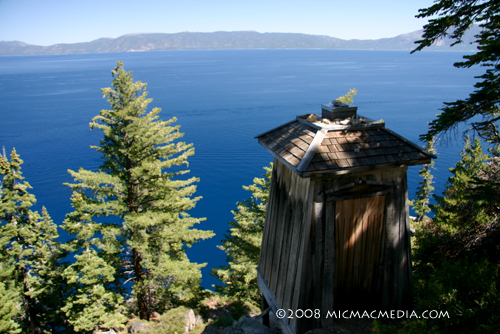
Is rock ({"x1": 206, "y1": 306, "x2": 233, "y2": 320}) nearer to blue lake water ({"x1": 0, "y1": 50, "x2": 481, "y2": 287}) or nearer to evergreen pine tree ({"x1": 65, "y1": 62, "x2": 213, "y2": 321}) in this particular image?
evergreen pine tree ({"x1": 65, "y1": 62, "x2": 213, "y2": 321})

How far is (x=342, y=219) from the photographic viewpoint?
A: 560 cm

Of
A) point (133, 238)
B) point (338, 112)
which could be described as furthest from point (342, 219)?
point (133, 238)

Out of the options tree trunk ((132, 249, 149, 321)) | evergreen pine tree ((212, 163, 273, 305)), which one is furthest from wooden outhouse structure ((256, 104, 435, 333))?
tree trunk ((132, 249, 149, 321))

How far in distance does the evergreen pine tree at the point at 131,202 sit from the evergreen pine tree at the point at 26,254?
3393 mm

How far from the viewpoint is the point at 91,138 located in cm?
5391

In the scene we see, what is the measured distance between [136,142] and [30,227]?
325 inches

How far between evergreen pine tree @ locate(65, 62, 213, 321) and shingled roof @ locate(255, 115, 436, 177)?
8.49m

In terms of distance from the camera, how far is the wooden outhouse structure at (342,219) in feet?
17.7

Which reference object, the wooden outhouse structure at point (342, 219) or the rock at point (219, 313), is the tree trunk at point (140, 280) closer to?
the rock at point (219, 313)

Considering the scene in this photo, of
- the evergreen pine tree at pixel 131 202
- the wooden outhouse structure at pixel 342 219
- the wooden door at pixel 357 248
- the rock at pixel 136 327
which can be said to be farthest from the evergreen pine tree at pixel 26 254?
the wooden door at pixel 357 248

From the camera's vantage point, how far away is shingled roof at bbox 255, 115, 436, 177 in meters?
5.16

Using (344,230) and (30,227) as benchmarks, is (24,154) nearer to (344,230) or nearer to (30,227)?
(30,227)

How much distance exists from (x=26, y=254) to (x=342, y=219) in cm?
1694

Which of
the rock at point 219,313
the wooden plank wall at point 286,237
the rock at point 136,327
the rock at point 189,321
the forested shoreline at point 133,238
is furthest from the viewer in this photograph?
the rock at point 219,313
